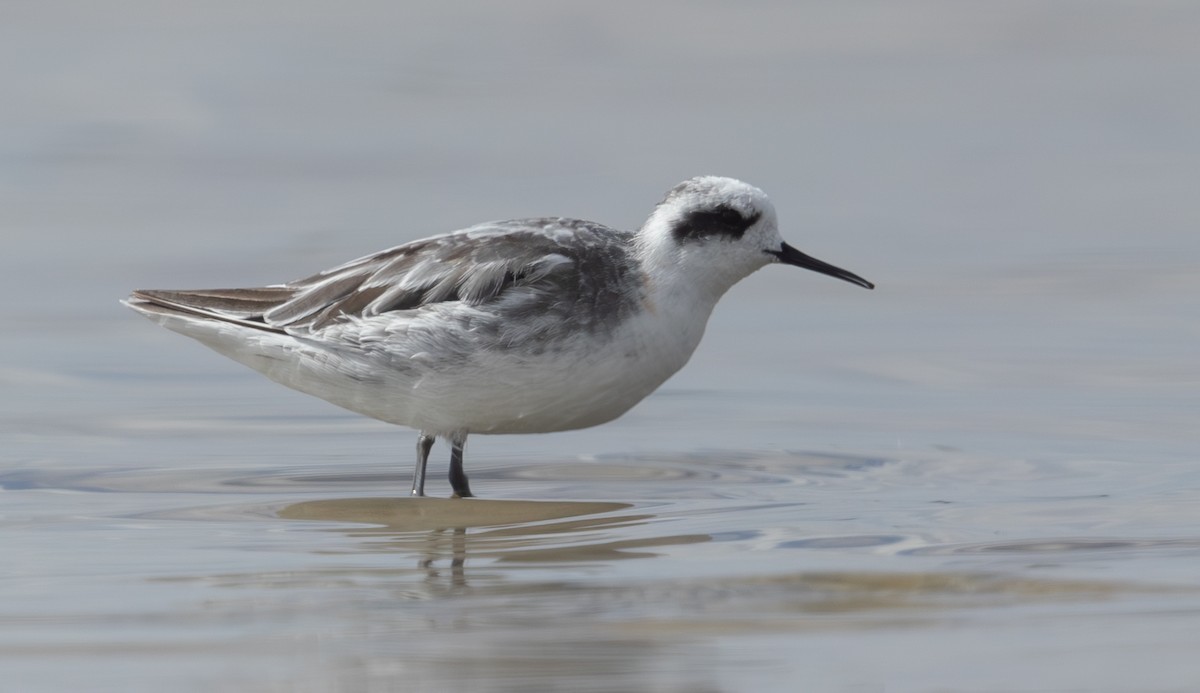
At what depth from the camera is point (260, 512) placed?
396 inches

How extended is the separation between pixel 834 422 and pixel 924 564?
3.89m

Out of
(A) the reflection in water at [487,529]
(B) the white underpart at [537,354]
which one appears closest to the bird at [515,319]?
(B) the white underpart at [537,354]

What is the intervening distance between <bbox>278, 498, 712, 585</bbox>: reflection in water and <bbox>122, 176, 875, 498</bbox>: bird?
41 centimetres

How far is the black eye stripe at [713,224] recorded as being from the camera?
10344 mm

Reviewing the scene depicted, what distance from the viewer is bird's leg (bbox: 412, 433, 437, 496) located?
10648 mm

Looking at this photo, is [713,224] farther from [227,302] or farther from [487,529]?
[227,302]

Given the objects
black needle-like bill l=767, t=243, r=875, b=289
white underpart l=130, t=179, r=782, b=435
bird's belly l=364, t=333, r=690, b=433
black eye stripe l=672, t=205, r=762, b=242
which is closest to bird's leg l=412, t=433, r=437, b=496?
white underpart l=130, t=179, r=782, b=435

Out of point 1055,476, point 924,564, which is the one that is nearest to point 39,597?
point 924,564

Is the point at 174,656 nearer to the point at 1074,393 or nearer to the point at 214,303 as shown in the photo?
the point at 214,303

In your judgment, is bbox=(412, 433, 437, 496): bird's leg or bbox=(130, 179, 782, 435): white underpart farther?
bbox=(412, 433, 437, 496): bird's leg

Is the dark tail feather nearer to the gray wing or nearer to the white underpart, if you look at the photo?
the gray wing

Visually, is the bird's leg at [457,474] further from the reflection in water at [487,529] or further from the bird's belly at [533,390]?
the bird's belly at [533,390]

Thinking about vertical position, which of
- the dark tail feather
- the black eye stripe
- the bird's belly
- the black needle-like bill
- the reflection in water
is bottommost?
the reflection in water

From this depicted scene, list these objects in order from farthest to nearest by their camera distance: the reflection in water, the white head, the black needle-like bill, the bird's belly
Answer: the black needle-like bill
the white head
the bird's belly
the reflection in water
